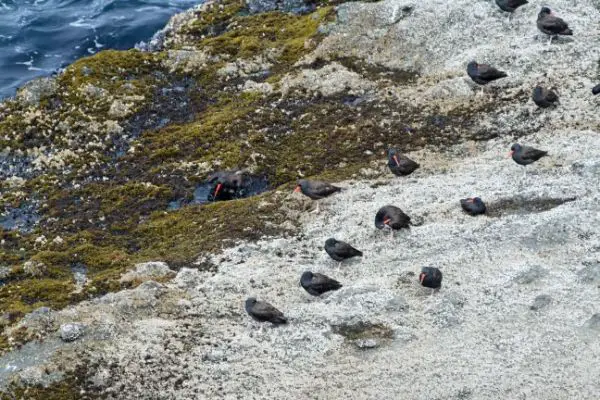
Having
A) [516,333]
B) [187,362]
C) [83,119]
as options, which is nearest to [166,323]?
[187,362]

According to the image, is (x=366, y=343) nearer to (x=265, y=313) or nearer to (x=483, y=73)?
(x=265, y=313)

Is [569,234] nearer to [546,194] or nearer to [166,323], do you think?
[546,194]

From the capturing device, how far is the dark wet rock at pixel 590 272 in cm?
2048

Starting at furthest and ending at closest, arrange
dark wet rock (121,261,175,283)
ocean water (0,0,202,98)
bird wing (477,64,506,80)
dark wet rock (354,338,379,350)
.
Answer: ocean water (0,0,202,98)
bird wing (477,64,506,80)
dark wet rock (121,261,175,283)
dark wet rock (354,338,379,350)

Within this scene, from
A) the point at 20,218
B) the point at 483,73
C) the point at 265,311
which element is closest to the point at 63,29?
the point at 20,218

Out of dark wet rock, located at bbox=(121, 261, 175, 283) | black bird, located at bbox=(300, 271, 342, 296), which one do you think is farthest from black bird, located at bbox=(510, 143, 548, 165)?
dark wet rock, located at bbox=(121, 261, 175, 283)

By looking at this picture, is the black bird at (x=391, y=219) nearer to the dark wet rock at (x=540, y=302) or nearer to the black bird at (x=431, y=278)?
the black bird at (x=431, y=278)

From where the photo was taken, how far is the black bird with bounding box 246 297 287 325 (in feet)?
66.6

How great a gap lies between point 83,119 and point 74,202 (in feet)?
16.6

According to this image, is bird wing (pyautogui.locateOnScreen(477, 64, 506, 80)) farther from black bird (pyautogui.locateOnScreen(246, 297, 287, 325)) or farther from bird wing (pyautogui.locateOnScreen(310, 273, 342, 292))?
black bird (pyautogui.locateOnScreen(246, 297, 287, 325))

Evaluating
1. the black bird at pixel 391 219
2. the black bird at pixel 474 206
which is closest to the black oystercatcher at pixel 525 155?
the black bird at pixel 474 206

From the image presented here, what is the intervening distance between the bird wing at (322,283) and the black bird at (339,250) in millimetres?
1057

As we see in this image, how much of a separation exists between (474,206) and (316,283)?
5329mm

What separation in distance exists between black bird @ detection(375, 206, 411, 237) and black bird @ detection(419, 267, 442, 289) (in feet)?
7.57
